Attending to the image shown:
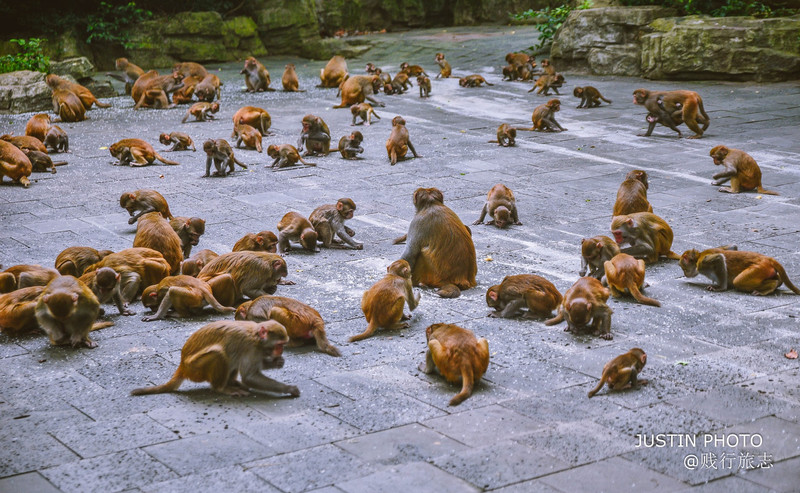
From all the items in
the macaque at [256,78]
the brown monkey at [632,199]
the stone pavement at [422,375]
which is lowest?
the stone pavement at [422,375]

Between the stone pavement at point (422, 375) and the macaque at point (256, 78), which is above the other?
the macaque at point (256, 78)

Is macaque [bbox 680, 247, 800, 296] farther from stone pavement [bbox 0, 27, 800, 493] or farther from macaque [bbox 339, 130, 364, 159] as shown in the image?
macaque [bbox 339, 130, 364, 159]

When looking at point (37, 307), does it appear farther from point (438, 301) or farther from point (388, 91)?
point (388, 91)

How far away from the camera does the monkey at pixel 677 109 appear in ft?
48.4

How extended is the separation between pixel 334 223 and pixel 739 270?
390cm

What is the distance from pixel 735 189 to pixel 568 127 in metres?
5.23

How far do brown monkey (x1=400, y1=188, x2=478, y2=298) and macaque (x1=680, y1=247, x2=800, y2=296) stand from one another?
1.90 m

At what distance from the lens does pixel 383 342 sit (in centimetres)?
653

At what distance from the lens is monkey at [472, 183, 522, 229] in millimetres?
9758

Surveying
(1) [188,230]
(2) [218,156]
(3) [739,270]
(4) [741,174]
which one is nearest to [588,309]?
(3) [739,270]

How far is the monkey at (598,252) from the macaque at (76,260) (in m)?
4.16

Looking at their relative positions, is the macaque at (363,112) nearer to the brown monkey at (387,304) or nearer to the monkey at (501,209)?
the monkey at (501,209)

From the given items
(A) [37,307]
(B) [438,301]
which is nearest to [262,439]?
(A) [37,307]

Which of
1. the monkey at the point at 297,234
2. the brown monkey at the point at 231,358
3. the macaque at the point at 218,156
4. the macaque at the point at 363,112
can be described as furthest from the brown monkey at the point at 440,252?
the macaque at the point at 363,112
